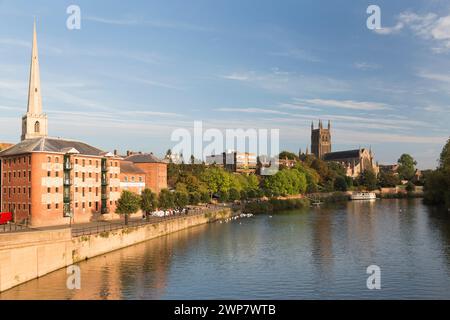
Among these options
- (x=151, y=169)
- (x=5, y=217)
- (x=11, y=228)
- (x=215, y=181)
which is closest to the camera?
(x=11, y=228)

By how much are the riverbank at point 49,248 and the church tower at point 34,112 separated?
24.9 meters

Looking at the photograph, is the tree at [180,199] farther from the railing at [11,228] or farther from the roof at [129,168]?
the railing at [11,228]

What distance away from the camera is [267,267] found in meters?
52.2

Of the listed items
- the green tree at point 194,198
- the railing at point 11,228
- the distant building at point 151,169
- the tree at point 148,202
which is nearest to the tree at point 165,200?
the tree at point 148,202

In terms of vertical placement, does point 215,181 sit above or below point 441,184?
above

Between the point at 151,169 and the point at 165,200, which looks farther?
the point at 151,169

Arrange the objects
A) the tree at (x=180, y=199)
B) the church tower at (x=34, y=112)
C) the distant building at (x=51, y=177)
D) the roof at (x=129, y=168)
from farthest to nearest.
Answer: the tree at (x=180, y=199) → the roof at (x=129, y=168) → the church tower at (x=34, y=112) → the distant building at (x=51, y=177)

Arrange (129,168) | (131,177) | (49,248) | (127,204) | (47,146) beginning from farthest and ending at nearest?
1. (129,168)
2. (131,177)
3. (127,204)
4. (47,146)
5. (49,248)

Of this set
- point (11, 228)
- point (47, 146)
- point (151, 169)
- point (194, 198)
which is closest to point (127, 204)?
point (47, 146)

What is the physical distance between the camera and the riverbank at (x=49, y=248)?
135ft

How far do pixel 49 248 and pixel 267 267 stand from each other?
21622 mm

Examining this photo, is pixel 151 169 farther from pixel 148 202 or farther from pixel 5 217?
pixel 5 217

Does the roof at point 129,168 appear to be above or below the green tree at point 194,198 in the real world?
above

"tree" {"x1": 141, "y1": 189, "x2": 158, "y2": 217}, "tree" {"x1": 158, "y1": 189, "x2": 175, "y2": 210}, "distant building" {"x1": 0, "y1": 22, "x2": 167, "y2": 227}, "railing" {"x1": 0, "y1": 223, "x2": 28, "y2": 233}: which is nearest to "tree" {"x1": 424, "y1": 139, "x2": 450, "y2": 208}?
"tree" {"x1": 158, "y1": 189, "x2": 175, "y2": 210}
